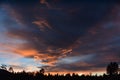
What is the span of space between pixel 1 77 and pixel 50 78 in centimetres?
1596

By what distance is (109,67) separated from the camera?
90625 millimetres

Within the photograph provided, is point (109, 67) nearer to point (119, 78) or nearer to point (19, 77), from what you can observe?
point (119, 78)

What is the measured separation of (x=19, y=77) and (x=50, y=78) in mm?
9360

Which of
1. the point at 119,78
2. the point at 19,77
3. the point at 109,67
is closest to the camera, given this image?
the point at 119,78

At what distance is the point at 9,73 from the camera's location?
267 ft

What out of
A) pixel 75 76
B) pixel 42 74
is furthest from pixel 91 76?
pixel 42 74

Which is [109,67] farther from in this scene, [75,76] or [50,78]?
[50,78]

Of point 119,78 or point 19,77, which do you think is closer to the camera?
point 119,78

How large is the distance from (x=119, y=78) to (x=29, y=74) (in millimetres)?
27345

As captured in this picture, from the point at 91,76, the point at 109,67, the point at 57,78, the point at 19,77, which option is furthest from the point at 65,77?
the point at 109,67

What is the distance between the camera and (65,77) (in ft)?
259

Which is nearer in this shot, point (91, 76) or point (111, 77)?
point (111, 77)

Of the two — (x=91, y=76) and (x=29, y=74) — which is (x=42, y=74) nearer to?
(x=29, y=74)

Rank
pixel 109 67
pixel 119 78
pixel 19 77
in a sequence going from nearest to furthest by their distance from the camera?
pixel 119 78
pixel 19 77
pixel 109 67
